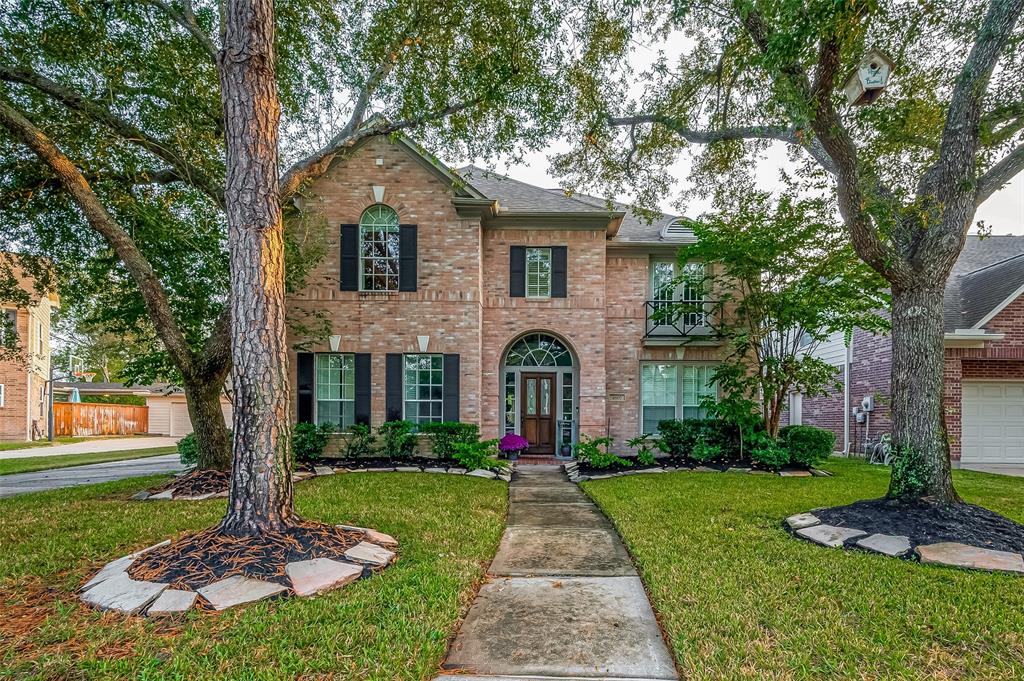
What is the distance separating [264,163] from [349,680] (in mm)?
4026

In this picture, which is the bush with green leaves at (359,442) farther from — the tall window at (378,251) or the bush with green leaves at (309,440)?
the tall window at (378,251)

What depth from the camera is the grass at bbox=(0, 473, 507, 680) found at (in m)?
2.76

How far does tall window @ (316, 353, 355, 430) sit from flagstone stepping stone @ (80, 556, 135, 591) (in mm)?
6809

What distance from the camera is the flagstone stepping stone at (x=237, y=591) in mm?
3504

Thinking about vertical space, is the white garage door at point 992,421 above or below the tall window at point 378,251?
below

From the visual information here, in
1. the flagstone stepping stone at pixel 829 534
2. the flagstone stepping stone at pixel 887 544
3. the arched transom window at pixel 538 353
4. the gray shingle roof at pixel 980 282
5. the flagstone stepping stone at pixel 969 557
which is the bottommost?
the flagstone stepping stone at pixel 829 534

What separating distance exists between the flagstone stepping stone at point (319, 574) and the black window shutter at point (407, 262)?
25.3 feet

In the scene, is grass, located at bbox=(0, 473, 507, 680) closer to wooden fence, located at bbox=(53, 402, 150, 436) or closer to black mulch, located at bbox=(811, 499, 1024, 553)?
black mulch, located at bbox=(811, 499, 1024, 553)

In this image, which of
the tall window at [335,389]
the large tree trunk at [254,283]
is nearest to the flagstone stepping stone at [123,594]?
the large tree trunk at [254,283]

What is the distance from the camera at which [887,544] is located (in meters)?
4.77

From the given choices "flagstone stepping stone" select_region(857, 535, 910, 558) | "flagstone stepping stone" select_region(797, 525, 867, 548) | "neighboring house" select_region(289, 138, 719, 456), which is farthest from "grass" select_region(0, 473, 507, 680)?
"neighboring house" select_region(289, 138, 719, 456)

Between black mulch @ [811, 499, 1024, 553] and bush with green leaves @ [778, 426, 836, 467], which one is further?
bush with green leaves @ [778, 426, 836, 467]

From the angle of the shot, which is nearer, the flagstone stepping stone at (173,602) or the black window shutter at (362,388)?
the flagstone stepping stone at (173,602)

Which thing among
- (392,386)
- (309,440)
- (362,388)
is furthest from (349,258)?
(309,440)
